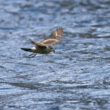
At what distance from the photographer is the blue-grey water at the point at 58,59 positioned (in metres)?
11.6

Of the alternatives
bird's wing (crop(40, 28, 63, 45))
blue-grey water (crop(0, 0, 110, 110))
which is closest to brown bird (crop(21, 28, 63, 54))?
bird's wing (crop(40, 28, 63, 45))

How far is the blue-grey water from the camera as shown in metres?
11.6

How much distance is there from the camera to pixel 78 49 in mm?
17031

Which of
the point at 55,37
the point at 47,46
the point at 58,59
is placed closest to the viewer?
the point at 47,46

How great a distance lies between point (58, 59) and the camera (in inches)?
621

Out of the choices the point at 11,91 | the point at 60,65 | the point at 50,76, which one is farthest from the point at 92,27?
the point at 11,91

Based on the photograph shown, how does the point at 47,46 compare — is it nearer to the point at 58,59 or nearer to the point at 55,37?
the point at 55,37

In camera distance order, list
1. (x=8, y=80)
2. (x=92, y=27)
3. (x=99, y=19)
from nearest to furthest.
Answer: (x=8, y=80) → (x=92, y=27) → (x=99, y=19)

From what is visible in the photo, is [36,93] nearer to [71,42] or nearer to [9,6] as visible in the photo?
[71,42]

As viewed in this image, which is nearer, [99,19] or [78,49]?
[78,49]

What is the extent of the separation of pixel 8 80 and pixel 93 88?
2.42 metres

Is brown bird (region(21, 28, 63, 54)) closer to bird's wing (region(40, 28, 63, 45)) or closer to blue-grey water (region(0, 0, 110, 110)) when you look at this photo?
bird's wing (region(40, 28, 63, 45))

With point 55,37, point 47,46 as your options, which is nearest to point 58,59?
point 55,37

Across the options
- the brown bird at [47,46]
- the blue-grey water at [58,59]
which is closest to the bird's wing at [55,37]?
the brown bird at [47,46]
